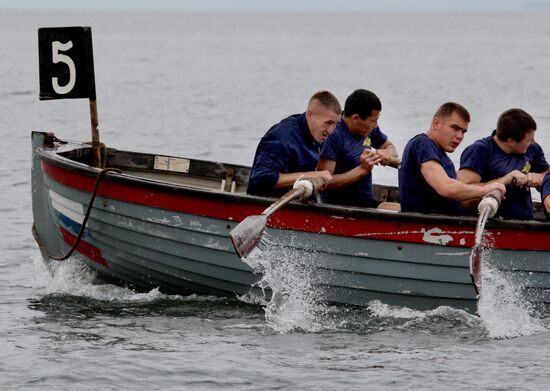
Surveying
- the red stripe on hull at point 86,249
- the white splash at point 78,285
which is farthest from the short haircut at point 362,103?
the red stripe on hull at point 86,249

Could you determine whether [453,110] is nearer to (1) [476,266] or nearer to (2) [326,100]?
(2) [326,100]

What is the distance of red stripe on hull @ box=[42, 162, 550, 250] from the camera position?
1006 centimetres

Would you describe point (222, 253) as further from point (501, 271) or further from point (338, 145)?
point (501, 271)

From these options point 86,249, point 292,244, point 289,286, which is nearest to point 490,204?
point 292,244

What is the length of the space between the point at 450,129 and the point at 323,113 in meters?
1.16

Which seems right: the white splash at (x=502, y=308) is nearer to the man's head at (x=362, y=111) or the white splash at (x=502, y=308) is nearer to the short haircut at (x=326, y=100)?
the man's head at (x=362, y=111)

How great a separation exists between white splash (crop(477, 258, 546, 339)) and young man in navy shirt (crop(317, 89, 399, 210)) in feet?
4.16

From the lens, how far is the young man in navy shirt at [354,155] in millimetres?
10375

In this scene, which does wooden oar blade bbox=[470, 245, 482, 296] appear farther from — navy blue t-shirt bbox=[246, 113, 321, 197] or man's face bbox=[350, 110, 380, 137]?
navy blue t-shirt bbox=[246, 113, 321, 197]

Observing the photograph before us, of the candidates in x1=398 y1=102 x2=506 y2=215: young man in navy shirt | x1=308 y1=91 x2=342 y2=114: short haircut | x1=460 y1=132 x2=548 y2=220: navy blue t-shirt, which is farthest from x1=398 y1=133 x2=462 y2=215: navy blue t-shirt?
x1=308 y1=91 x2=342 y2=114: short haircut

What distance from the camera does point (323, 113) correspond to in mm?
10602

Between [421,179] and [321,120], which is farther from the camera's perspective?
[321,120]

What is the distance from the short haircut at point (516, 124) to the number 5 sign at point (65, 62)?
14.7 feet

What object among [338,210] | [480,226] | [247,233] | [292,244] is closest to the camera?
[480,226]
